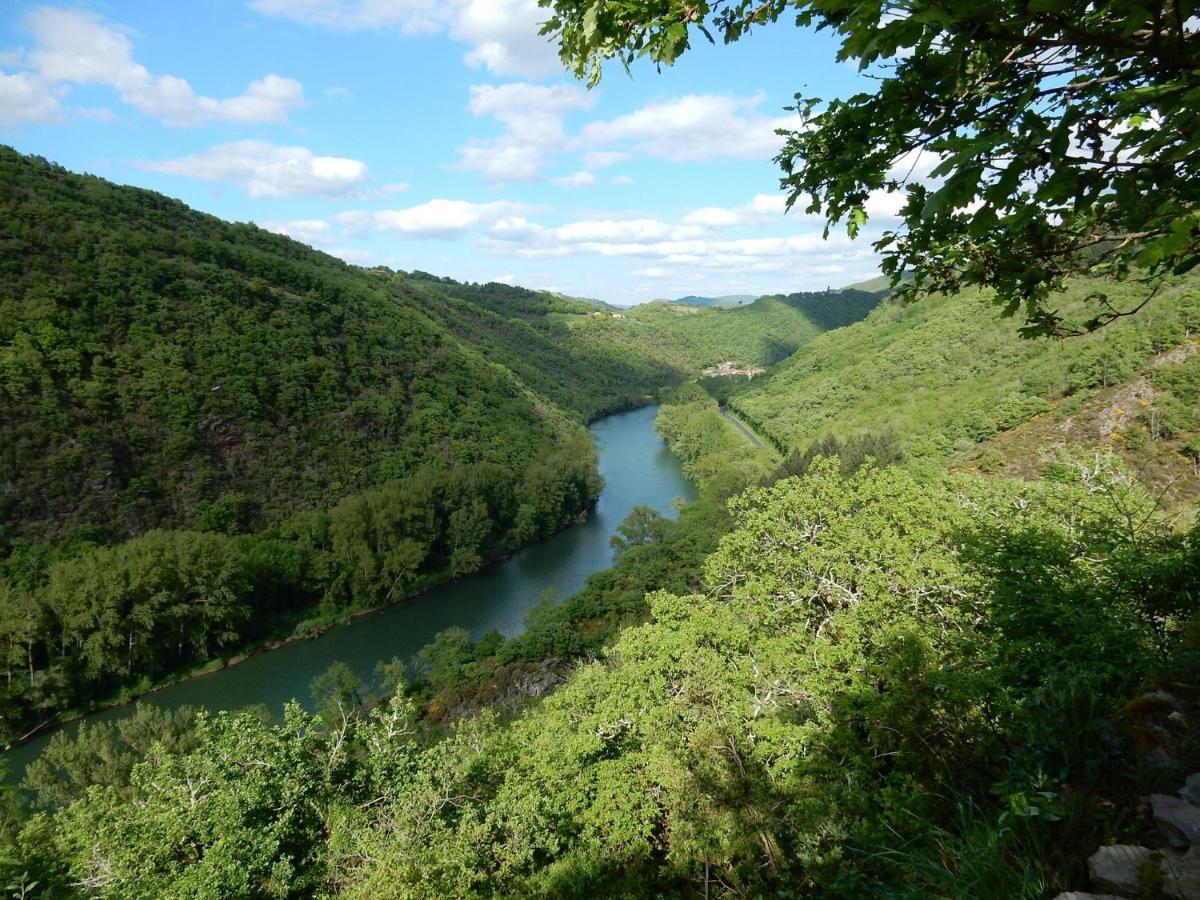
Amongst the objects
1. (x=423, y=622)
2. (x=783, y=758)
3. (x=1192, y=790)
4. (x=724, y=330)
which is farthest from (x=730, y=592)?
(x=724, y=330)

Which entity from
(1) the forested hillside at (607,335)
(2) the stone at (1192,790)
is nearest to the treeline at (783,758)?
(2) the stone at (1192,790)

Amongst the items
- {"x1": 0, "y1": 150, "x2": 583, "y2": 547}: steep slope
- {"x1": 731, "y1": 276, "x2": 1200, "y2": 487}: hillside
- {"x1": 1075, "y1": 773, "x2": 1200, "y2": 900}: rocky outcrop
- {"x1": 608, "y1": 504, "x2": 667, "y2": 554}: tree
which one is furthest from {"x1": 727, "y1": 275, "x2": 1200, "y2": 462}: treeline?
{"x1": 0, "y1": 150, "x2": 583, "y2": 547}: steep slope

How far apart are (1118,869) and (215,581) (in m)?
37.8

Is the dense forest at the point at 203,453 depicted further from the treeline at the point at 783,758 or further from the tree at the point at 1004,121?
the tree at the point at 1004,121

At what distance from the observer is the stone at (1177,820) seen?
249cm

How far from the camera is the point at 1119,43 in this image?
2066 millimetres

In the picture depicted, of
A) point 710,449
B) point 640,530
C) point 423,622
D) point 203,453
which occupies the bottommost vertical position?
point 423,622

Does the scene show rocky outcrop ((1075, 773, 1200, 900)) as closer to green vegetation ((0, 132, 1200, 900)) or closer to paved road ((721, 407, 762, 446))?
green vegetation ((0, 132, 1200, 900))

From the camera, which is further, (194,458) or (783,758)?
(194,458)

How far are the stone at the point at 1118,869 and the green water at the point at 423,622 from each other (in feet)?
94.5

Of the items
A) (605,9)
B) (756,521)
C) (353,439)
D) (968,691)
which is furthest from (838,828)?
(353,439)

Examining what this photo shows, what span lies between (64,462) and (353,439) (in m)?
19.0

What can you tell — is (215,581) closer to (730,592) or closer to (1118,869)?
(730,592)

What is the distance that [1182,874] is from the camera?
231 cm
